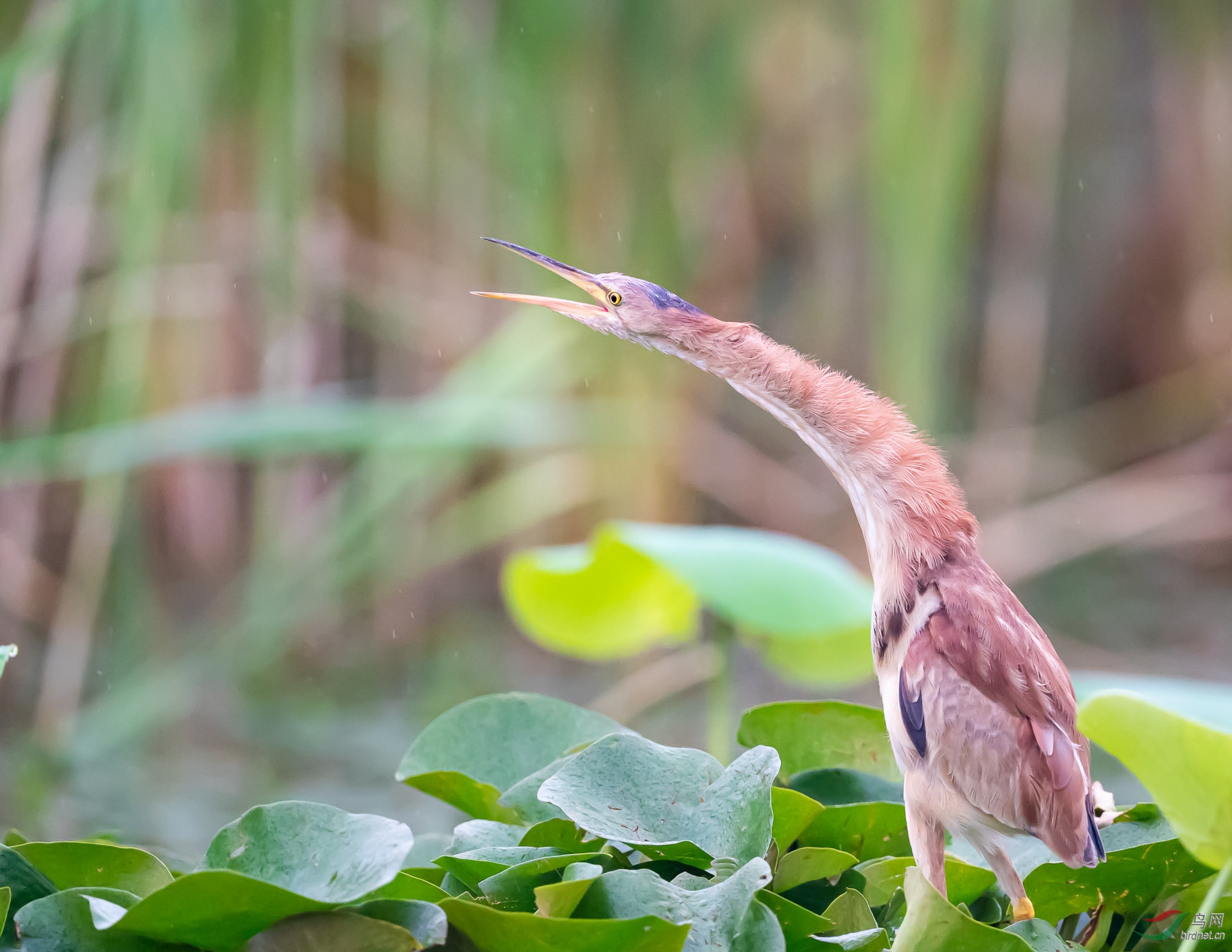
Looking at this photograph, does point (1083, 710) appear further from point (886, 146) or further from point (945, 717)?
point (886, 146)

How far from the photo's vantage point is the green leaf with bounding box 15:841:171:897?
0.49 metres

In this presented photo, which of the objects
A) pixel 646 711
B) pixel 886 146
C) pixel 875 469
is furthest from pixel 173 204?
pixel 875 469

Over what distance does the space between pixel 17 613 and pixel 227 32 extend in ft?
4.09

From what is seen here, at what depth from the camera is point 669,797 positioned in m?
0.53

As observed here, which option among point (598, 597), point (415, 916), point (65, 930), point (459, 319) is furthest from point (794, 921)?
point (459, 319)

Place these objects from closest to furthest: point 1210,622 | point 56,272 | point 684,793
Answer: point 684,793
point 56,272
point 1210,622

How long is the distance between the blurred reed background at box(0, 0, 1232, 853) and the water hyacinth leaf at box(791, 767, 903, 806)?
3.96 ft

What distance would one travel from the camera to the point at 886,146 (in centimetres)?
212

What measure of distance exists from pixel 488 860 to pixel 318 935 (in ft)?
0.25

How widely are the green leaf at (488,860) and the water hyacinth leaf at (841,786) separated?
156mm

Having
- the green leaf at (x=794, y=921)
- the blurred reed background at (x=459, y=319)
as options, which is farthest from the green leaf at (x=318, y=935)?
the blurred reed background at (x=459, y=319)

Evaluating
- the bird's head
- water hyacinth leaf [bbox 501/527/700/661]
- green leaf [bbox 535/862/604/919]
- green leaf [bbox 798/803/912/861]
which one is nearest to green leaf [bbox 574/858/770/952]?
green leaf [bbox 535/862/604/919]

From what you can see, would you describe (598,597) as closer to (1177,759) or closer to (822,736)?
(822,736)

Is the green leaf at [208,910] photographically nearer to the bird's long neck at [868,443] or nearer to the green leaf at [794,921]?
the green leaf at [794,921]
